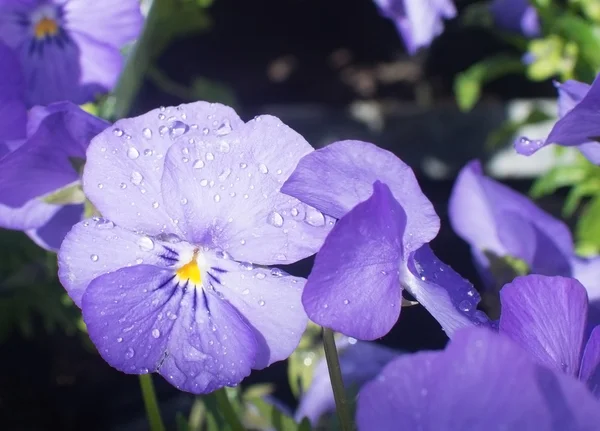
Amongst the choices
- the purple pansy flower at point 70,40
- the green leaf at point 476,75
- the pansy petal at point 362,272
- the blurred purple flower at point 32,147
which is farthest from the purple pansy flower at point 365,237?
the green leaf at point 476,75

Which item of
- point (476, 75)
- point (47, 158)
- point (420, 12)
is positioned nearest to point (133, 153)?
point (47, 158)

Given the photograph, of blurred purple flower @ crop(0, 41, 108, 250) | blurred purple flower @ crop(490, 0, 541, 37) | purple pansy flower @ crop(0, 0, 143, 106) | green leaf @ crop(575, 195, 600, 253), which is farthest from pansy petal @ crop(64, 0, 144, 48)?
green leaf @ crop(575, 195, 600, 253)

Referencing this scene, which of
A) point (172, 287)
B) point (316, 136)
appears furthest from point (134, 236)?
point (316, 136)

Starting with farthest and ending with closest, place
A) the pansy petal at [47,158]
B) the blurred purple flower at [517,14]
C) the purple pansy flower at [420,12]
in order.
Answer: the blurred purple flower at [517,14] < the purple pansy flower at [420,12] < the pansy petal at [47,158]

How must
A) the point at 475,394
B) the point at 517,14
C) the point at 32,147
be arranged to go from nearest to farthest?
the point at 475,394, the point at 32,147, the point at 517,14

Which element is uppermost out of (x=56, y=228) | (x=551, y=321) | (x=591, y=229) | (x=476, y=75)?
(x=551, y=321)

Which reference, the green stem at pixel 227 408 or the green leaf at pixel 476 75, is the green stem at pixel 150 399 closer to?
the green stem at pixel 227 408

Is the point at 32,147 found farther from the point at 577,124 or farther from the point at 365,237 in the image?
the point at 577,124
